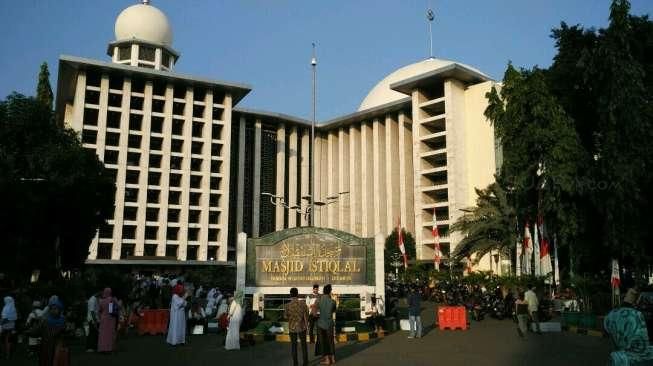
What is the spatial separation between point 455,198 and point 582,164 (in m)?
25.3

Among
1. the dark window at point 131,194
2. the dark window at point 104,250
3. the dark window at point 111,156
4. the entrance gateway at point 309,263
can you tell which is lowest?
the entrance gateway at point 309,263

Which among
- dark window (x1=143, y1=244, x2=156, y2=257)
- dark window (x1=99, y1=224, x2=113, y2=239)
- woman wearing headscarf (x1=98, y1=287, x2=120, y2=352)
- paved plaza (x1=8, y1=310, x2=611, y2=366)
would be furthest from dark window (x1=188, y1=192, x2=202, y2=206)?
woman wearing headscarf (x1=98, y1=287, x2=120, y2=352)

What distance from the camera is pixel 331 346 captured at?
1127 centimetres

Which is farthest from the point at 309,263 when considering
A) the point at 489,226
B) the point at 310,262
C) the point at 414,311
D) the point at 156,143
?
the point at 156,143

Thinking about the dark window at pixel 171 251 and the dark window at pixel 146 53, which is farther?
the dark window at pixel 146 53

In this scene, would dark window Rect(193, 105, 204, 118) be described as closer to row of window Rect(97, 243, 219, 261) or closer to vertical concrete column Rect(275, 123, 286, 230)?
vertical concrete column Rect(275, 123, 286, 230)

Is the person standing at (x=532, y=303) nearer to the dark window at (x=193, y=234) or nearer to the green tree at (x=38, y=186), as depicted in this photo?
the green tree at (x=38, y=186)

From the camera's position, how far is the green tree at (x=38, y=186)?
28984mm

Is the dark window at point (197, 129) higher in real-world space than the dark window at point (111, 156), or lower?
higher

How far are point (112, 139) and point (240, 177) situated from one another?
13520 mm

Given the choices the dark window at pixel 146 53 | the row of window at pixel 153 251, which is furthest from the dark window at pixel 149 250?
the dark window at pixel 146 53

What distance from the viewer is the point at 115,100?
57938 mm

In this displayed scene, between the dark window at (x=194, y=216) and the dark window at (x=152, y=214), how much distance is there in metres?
3.17

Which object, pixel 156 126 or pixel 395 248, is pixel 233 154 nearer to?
pixel 156 126
